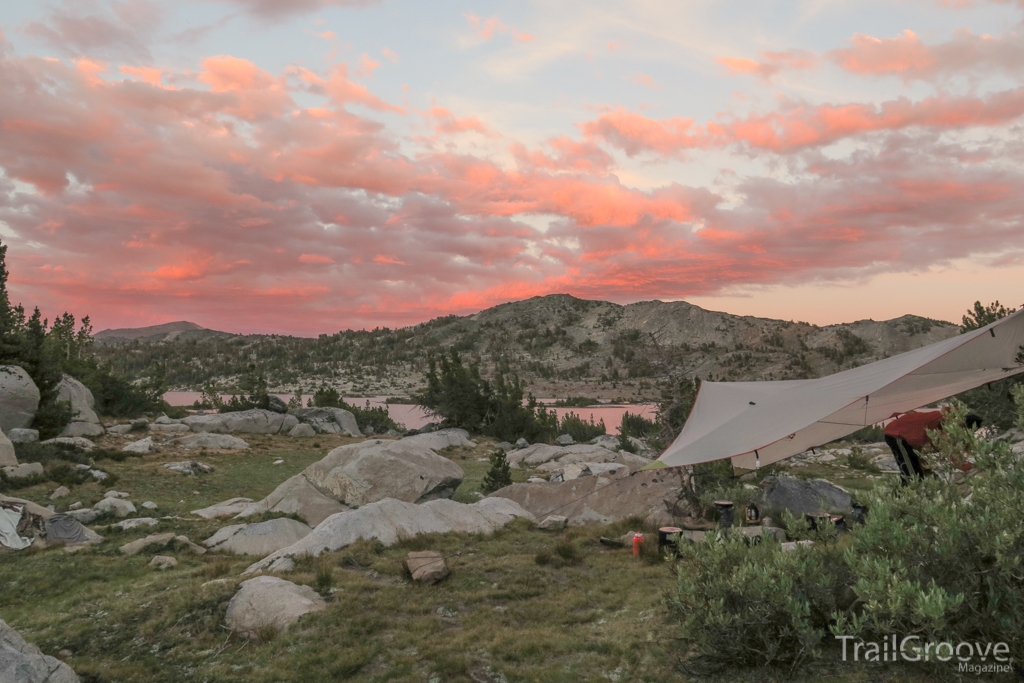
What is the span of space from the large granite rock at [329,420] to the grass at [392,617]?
29401mm

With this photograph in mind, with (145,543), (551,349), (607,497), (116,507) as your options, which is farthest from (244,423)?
(551,349)

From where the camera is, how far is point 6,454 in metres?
21.0

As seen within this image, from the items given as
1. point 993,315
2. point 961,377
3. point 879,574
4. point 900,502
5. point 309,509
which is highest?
point 993,315

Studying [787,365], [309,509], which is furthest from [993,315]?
[787,365]

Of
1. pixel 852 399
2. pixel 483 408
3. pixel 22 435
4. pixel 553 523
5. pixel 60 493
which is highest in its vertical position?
pixel 852 399

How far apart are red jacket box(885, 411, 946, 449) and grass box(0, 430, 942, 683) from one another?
486cm

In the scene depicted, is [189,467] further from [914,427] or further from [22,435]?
[914,427]

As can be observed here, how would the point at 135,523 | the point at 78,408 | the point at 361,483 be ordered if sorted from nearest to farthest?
the point at 135,523
the point at 361,483
the point at 78,408

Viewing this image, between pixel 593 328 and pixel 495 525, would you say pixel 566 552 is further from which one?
pixel 593 328

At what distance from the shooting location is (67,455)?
2367 cm

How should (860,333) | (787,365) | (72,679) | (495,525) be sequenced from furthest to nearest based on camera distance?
(860,333)
(787,365)
(495,525)
(72,679)

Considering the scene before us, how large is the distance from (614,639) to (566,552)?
13.8ft

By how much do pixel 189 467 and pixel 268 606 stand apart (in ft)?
58.4

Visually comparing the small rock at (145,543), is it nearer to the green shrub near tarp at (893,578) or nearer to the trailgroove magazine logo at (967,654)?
the green shrub near tarp at (893,578)
